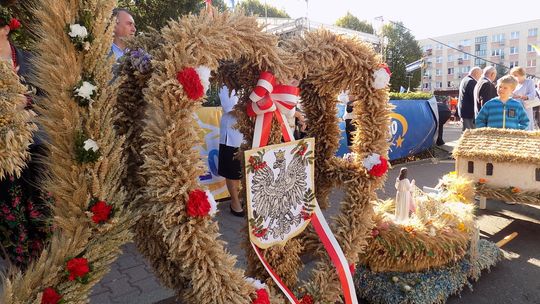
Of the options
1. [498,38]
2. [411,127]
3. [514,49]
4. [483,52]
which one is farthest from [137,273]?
[483,52]

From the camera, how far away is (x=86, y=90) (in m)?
1.25

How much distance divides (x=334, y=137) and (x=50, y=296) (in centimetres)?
178

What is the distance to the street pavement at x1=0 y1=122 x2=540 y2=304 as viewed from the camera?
2.70 meters

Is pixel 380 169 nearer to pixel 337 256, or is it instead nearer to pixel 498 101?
pixel 337 256

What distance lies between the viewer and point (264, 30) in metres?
1.69

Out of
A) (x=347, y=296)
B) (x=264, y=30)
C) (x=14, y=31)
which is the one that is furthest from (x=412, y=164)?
(x=14, y=31)

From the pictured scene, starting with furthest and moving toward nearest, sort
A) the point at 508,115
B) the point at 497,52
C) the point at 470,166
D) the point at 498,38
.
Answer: the point at 498,38 < the point at 497,52 < the point at 508,115 < the point at 470,166

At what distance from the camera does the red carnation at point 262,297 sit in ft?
5.40

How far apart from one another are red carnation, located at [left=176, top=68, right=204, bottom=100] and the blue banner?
6429 mm

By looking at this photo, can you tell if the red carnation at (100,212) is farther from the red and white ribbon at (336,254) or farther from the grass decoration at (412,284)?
the grass decoration at (412,284)

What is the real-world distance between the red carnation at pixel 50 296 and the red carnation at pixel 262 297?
767 mm

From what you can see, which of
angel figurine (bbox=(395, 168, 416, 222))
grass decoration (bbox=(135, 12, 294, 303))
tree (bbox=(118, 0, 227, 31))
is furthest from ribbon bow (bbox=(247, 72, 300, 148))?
tree (bbox=(118, 0, 227, 31))

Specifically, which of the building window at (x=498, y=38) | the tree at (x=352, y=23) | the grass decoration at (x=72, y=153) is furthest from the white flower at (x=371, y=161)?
the building window at (x=498, y=38)

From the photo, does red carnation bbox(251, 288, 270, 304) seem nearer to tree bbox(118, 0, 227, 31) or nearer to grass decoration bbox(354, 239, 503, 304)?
grass decoration bbox(354, 239, 503, 304)
